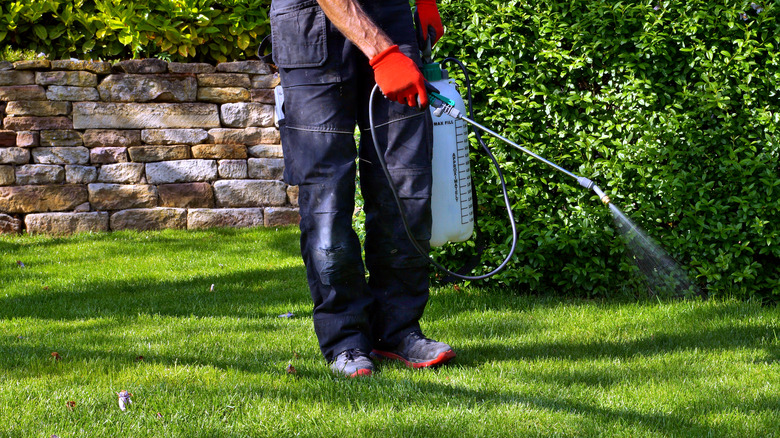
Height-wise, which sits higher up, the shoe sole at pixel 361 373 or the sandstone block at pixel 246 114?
the sandstone block at pixel 246 114

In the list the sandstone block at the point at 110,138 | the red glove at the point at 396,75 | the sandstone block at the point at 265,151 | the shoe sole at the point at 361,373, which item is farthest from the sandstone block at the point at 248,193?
the red glove at the point at 396,75

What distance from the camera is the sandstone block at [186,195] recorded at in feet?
20.3

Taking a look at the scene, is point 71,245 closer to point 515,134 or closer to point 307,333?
point 307,333

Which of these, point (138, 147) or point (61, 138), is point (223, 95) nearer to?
point (138, 147)

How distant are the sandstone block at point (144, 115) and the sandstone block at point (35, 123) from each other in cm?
8

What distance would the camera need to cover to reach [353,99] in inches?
108

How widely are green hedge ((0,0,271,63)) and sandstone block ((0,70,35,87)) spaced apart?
375 mm

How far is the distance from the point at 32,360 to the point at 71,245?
2.83m

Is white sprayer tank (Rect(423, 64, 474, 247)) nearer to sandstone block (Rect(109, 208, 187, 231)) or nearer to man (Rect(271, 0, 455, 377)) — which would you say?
man (Rect(271, 0, 455, 377))

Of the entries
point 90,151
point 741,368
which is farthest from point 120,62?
point 741,368

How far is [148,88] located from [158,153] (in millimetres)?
515

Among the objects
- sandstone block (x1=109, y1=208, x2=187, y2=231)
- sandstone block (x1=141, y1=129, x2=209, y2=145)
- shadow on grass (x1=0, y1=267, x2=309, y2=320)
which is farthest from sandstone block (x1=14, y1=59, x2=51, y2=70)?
shadow on grass (x1=0, y1=267, x2=309, y2=320)

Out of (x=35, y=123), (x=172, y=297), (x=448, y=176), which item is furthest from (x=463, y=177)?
(x=35, y=123)

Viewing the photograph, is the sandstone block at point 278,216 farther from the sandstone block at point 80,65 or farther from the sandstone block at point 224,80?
the sandstone block at point 80,65
